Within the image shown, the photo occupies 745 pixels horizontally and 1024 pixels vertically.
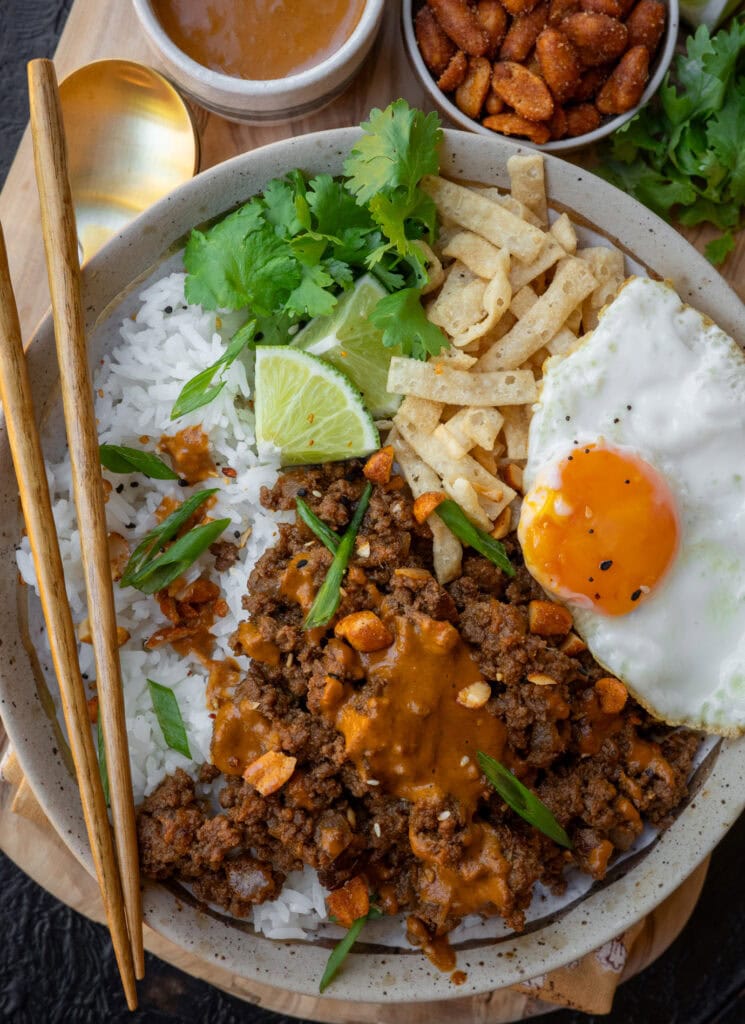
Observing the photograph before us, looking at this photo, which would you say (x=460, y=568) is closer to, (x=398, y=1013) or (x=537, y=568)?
(x=537, y=568)

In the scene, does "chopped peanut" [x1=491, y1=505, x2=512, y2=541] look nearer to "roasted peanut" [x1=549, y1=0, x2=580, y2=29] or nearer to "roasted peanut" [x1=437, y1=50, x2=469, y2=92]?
"roasted peanut" [x1=437, y1=50, x2=469, y2=92]

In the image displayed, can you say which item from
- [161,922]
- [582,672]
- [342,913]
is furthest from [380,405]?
[161,922]

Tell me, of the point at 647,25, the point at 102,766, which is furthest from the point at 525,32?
the point at 102,766

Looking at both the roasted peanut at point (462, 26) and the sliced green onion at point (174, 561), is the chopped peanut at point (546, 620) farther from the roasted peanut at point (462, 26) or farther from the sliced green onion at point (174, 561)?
the roasted peanut at point (462, 26)

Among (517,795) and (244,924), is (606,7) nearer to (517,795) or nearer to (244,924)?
(517,795)


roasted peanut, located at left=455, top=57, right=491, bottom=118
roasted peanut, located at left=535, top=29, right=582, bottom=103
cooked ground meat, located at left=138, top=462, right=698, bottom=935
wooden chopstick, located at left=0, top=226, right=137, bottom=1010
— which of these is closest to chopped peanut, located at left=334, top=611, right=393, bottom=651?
cooked ground meat, located at left=138, top=462, right=698, bottom=935

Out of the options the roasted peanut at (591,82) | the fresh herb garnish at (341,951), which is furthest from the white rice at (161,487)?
the roasted peanut at (591,82)
